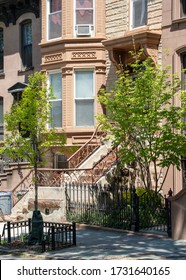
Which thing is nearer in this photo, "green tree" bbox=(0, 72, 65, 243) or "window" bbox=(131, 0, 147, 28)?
"green tree" bbox=(0, 72, 65, 243)

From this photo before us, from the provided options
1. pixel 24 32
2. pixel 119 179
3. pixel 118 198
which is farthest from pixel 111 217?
pixel 24 32

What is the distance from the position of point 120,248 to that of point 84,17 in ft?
41.2

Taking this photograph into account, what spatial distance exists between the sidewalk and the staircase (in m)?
3.58

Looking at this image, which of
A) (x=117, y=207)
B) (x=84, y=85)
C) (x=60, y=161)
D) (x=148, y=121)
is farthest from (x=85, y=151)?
(x=148, y=121)

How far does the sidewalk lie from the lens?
15.1 m

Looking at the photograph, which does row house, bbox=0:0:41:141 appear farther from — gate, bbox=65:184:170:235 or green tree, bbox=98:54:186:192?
green tree, bbox=98:54:186:192

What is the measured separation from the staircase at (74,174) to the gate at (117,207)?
1.96 feet

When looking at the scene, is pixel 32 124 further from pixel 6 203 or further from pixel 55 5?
pixel 55 5

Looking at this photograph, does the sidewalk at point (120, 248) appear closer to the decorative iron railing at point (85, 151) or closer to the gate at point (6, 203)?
Answer: the decorative iron railing at point (85, 151)

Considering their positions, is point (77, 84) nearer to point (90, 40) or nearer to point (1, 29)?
point (90, 40)

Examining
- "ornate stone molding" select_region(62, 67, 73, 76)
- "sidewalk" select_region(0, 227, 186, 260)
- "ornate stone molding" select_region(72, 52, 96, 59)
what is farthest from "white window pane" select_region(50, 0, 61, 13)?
"sidewalk" select_region(0, 227, 186, 260)

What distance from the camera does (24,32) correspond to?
29.9 metres

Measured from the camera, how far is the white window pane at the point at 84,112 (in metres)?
25.8

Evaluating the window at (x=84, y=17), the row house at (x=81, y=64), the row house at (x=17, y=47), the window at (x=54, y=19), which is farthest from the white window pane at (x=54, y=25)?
the row house at (x=17, y=47)
